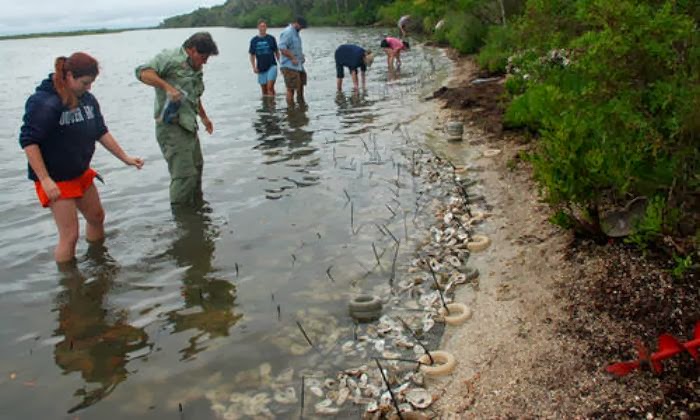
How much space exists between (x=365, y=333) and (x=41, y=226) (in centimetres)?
562

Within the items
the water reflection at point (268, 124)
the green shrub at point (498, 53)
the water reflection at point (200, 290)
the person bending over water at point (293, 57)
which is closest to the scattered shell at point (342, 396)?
the water reflection at point (200, 290)

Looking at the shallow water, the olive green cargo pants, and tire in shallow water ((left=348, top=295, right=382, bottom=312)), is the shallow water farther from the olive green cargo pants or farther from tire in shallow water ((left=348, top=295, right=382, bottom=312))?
the olive green cargo pants

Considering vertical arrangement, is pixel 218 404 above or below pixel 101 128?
below

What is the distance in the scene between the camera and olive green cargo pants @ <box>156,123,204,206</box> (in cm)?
773

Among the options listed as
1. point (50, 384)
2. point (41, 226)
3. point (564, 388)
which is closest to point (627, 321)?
point (564, 388)

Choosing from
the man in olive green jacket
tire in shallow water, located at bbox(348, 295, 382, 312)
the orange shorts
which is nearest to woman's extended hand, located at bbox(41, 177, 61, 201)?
the orange shorts

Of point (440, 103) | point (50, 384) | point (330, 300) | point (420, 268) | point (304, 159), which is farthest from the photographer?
point (440, 103)

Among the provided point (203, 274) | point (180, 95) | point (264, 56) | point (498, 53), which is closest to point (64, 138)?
point (180, 95)

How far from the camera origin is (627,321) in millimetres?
4293

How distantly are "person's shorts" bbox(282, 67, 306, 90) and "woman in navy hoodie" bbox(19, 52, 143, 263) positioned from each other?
1039 centimetres

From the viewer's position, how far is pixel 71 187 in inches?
244

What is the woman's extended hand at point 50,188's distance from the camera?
567cm

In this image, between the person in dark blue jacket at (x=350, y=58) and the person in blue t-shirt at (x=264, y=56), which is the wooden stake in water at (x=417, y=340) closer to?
the person in blue t-shirt at (x=264, y=56)

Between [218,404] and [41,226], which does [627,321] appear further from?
[41,226]
